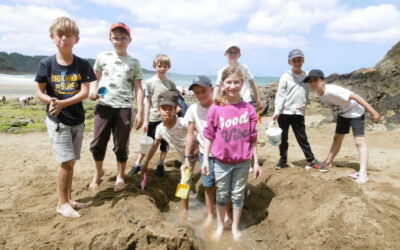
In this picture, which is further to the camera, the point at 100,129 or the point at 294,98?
the point at 294,98

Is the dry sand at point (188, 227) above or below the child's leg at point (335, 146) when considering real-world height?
below

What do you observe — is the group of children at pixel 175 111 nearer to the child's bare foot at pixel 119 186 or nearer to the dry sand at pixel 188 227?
the child's bare foot at pixel 119 186

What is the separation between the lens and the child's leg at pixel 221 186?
332 centimetres

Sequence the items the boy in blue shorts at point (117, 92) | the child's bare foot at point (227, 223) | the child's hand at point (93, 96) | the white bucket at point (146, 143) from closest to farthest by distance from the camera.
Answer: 1. the child's bare foot at point (227, 223)
2. the child's hand at point (93, 96)
3. the boy in blue shorts at point (117, 92)
4. the white bucket at point (146, 143)

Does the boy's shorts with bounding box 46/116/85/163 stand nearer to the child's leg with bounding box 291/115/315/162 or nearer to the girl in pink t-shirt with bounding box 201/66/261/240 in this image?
the girl in pink t-shirt with bounding box 201/66/261/240

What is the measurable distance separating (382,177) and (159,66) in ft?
12.6

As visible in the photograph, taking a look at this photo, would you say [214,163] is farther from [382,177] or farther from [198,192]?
[382,177]

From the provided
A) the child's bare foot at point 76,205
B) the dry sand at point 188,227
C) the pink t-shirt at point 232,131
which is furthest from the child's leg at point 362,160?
the child's bare foot at point 76,205

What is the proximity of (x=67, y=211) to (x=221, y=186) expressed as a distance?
1.72 meters

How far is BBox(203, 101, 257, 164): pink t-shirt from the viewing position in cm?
322

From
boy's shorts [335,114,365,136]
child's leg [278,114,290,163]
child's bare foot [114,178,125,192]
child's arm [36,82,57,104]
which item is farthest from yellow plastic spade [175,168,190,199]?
boy's shorts [335,114,365,136]

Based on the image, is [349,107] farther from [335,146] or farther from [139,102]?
[139,102]

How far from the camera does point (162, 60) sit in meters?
4.60

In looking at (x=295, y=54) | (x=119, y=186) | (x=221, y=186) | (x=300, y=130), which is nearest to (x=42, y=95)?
(x=119, y=186)
